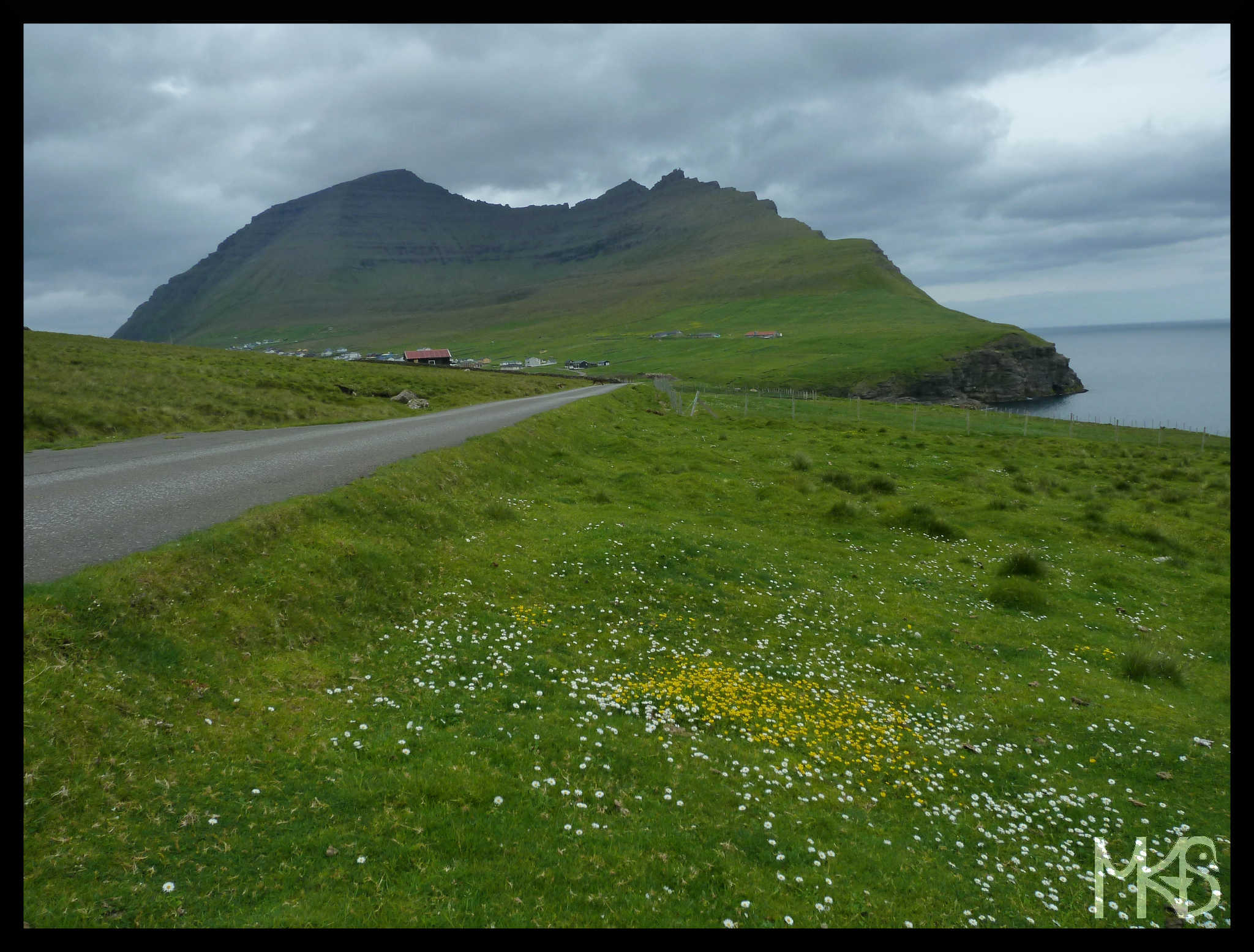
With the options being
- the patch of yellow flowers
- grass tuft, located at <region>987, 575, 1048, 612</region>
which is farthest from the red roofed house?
the patch of yellow flowers

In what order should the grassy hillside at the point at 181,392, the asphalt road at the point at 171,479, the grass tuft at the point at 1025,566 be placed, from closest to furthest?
the asphalt road at the point at 171,479, the grass tuft at the point at 1025,566, the grassy hillside at the point at 181,392

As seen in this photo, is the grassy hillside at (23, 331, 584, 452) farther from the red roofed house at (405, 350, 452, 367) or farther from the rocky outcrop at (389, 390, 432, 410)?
the red roofed house at (405, 350, 452, 367)

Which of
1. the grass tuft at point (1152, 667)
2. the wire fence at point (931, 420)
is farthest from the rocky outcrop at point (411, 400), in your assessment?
the grass tuft at point (1152, 667)

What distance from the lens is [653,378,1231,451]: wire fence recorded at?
73438mm

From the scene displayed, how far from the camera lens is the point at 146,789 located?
7547 mm

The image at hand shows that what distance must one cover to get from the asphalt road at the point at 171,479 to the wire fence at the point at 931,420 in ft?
146

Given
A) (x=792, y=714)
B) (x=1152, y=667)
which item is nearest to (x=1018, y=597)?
(x=1152, y=667)

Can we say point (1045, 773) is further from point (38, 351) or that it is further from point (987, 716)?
point (38, 351)

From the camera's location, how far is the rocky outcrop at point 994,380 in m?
147

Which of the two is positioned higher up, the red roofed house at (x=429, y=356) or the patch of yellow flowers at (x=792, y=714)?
the red roofed house at (x=429, y=356)

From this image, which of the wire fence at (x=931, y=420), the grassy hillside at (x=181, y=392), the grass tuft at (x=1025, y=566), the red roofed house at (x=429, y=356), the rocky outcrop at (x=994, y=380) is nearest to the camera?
the grass tuft at (x=1025, y=566)

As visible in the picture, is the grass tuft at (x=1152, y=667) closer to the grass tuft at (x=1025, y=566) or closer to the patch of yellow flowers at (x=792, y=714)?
the grass tuft at (x=1025, y=566)
